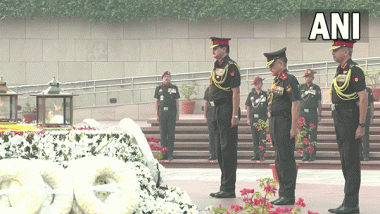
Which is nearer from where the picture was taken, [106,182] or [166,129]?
[106,182]

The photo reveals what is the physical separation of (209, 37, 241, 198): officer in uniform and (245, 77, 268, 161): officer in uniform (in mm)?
7317

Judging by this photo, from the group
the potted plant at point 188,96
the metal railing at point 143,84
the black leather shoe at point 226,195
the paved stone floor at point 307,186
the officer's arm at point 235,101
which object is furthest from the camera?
the metal railing at point 143,84

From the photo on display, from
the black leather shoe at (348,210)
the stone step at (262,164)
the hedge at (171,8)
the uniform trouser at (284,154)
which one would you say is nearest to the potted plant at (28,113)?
the hedge at (171,8)

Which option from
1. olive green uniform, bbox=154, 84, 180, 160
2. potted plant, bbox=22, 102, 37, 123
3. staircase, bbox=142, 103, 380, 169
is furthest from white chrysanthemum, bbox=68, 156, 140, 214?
potted plant, bbox=22, 102, 37, 123

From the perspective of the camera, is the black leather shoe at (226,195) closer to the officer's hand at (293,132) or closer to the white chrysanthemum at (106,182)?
the officer's hand at (293,132)

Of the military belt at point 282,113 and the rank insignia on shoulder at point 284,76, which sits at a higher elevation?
the rank insignia on shoulder at point 284,76

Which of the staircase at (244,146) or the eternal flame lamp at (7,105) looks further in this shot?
the staircase at (244,146)

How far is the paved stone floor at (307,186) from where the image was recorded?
8.76 metres

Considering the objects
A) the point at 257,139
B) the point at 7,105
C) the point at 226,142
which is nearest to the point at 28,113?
the point at 257,139

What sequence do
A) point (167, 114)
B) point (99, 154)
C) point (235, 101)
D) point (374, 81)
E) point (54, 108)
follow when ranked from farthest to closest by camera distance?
point (374, 81) < point (167, 114) < point (235, 101) < point (54, 108) < point (99, 154)

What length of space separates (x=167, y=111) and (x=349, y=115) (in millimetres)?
9396

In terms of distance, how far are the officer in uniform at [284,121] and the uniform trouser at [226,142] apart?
636 millimetres

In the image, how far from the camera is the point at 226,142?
9203 mm

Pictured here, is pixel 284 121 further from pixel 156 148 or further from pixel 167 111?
pixel 167 111
